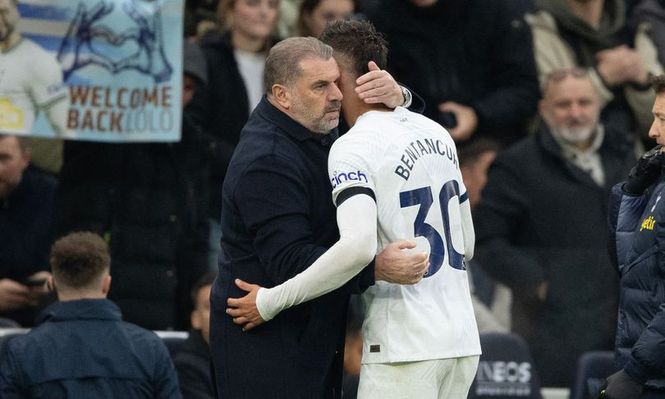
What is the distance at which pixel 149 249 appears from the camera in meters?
8.80

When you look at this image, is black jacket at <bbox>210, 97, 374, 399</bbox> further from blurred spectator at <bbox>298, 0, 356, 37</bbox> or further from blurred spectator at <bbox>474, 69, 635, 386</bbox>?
blurred spectator at <bbox>298, 0, 356, 37</bbox>

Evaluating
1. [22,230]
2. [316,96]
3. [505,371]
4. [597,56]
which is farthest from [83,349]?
[597,56]

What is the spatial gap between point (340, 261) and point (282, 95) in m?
0.76

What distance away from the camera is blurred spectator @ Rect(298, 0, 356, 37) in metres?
9.67

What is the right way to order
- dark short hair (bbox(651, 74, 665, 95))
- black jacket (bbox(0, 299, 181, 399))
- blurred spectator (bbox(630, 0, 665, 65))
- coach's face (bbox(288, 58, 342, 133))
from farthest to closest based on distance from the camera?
blurred spectator (bbox(630, 0, 665, 65)), black jacket (bbox(0, 299, 181, 399)), dark short hair (bbox(651, 74, 665, 95)), coach's face (bbox(288, 58, 342, 133))

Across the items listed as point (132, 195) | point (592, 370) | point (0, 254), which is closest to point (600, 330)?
point (592, 370)

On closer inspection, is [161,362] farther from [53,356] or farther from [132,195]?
[132,195]

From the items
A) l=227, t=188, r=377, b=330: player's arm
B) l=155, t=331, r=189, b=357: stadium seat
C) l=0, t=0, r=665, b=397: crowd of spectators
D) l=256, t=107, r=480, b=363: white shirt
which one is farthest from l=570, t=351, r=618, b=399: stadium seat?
l=227, t=188, r=377, b=330: player's arm

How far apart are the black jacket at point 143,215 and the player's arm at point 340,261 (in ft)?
10.6

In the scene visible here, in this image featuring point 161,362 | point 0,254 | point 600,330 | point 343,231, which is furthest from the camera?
point 600,330

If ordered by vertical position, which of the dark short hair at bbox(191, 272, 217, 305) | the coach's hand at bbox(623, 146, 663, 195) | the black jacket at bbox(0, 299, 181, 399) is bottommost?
the black jacket at bbox(0, 299, 181, 399)

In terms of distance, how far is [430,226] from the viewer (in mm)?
5723

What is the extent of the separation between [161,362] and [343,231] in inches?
65.0

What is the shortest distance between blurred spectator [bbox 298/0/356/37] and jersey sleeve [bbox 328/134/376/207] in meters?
4.10
